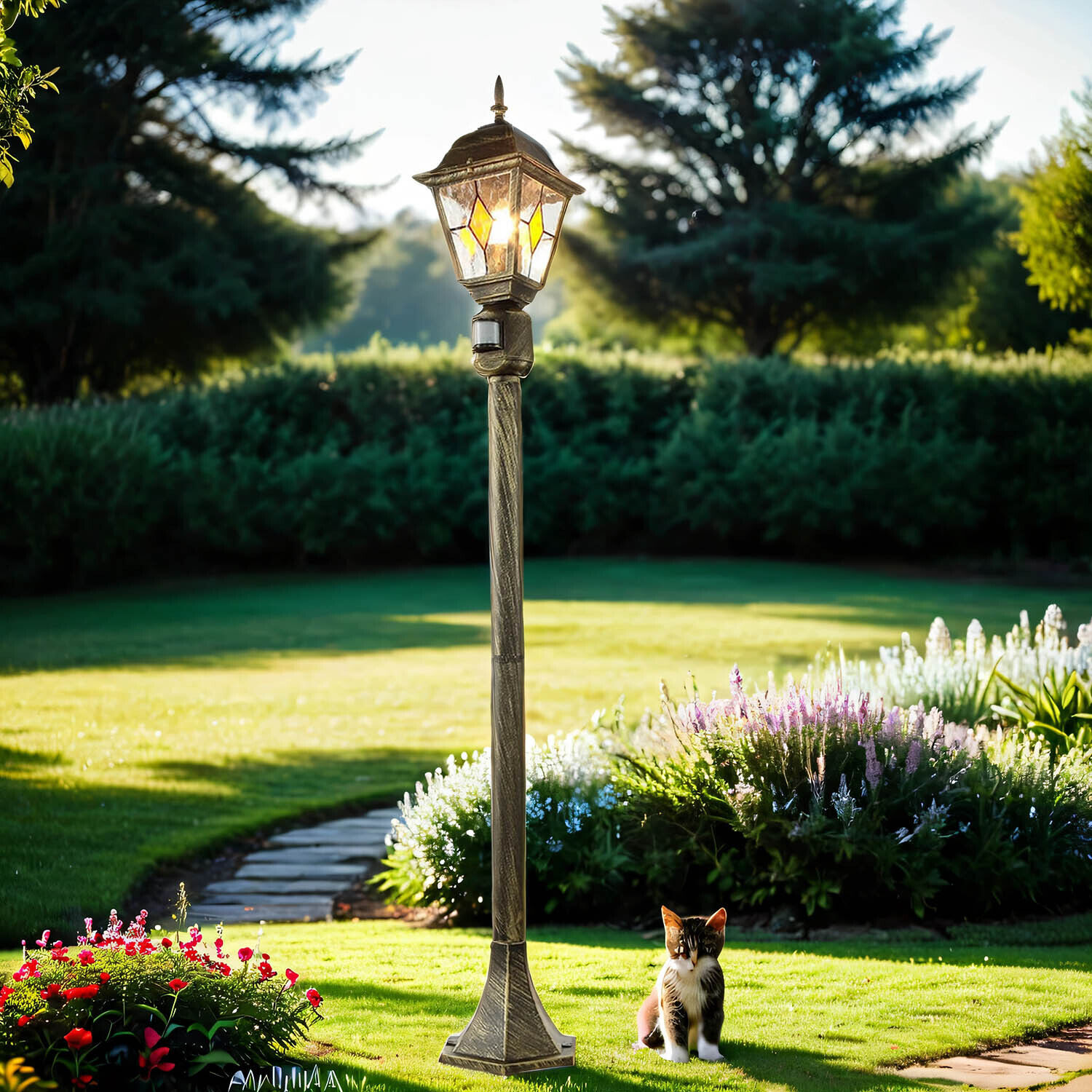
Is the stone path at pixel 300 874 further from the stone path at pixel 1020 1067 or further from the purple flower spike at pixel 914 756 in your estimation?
the stone path at pixel 1020 1067

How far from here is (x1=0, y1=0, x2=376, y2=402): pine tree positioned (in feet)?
77.3

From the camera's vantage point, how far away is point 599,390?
82.2ft

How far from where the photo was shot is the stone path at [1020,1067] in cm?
351

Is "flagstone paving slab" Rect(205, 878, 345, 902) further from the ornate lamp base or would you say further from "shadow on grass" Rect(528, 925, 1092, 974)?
the ornate lamp base

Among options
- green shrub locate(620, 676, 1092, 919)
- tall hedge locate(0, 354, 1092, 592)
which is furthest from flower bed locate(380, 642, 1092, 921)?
tall hedge locate(0, 354, 1092, 592)

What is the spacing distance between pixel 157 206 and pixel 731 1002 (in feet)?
79.9

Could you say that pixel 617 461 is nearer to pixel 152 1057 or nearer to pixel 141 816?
A: pixel 141 816

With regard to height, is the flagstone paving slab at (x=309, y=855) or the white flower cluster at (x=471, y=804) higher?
the white flower cluster at (x=471, y=804)

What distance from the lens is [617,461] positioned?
24.2 metres

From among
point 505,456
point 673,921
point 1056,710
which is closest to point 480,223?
point 505,456

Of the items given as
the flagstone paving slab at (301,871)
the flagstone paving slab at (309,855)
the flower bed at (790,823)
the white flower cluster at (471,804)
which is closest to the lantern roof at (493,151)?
the flower bed at (790,823)

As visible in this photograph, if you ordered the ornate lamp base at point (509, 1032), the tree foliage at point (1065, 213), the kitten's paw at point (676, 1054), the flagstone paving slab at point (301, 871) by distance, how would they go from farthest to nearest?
the tree foliage at point (1065, 213) → the flagstone paving slab at point (301, 871) → the kitten's paw at point (676, 1054) → the ornate lamp base at point (509, 1032)

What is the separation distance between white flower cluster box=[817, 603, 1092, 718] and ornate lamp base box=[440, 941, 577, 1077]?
12.3 ft

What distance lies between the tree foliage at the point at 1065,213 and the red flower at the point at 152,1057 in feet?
67.5
